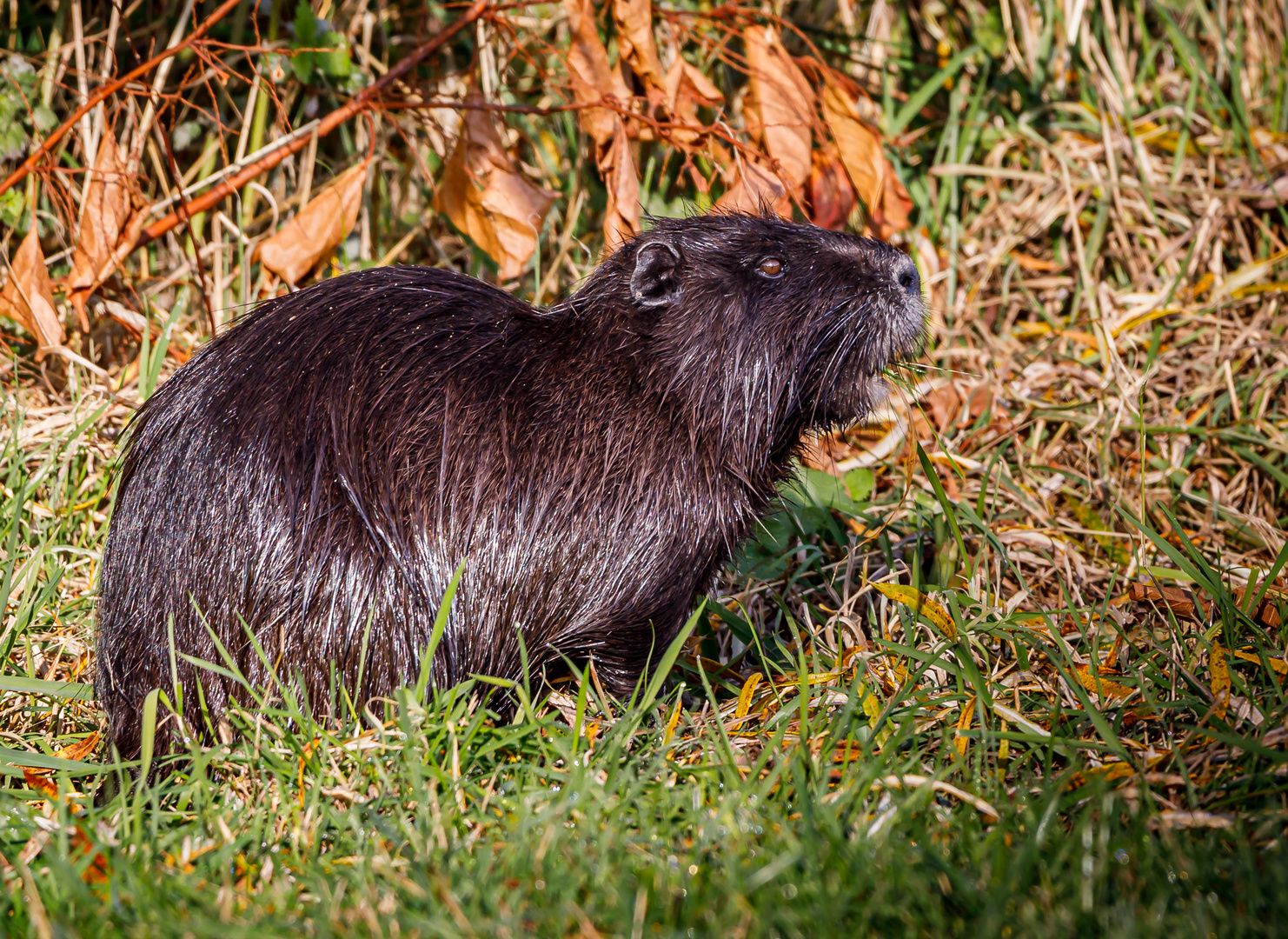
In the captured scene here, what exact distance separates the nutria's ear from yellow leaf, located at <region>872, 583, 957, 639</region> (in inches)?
38.4

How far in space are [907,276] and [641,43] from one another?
1.61m

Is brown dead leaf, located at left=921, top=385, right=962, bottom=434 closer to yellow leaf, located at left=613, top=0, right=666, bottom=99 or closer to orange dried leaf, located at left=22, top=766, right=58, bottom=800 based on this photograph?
yellow leaf, located at left=613, top=0, right=666, bottom=99

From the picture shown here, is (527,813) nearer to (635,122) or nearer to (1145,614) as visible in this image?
(1145,614)

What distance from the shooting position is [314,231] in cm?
412

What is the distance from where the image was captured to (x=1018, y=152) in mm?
5312

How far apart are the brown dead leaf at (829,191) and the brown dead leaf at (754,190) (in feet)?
0.81

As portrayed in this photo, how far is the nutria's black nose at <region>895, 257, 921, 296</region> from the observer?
301 centimetres

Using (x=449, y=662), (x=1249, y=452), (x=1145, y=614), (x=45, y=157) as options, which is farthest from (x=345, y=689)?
(x=1249, y=452)

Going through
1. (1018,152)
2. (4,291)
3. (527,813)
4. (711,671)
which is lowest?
(711,671)

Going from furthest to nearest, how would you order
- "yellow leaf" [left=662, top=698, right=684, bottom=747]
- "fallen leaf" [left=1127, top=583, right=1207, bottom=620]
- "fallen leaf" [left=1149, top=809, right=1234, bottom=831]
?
1. "fallen leaf" [left=1127, top=583, right=1207, bottom=620]
2. "yellow leaf" [left=662, top=698, right=684, bottom=747]
3. "fallen leaf" [left=1149, top=809, right=1234, bottom=831]

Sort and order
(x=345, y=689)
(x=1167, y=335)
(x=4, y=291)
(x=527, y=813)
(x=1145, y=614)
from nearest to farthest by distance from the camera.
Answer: (x=527, y=813) < (x=345, y=689) < (x=1145, y=614) < (x=4, y=291) < (x=1167, y=335)

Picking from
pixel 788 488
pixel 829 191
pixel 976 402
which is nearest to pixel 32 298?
pixel 788 488

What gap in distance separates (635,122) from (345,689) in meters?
2.38

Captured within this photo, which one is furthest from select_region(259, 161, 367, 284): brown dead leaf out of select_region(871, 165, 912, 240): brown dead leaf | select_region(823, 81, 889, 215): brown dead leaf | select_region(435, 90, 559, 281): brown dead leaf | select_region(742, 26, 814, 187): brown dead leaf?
select_region(871, 165, 912, 240): brown dead leaf
